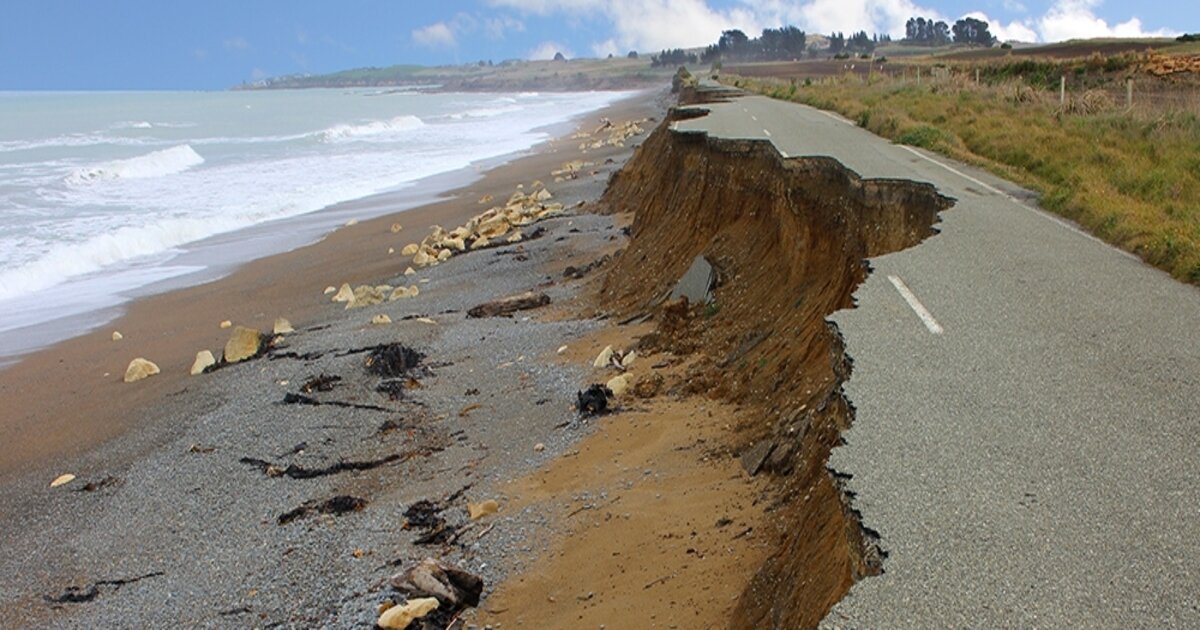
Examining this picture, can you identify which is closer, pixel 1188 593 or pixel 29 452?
pixel 1188 593

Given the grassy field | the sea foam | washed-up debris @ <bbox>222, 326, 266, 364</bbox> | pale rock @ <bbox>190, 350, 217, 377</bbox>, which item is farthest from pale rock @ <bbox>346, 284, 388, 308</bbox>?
the sea foam

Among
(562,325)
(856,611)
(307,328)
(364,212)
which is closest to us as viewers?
(856,611)

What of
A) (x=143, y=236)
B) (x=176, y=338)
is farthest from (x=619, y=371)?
(x=143, y=236)

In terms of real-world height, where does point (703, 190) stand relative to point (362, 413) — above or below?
above

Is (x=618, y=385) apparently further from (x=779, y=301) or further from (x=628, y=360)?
(x=779, y=301)

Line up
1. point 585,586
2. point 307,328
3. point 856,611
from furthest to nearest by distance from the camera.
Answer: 1. point 307,328
2. point 585,586
3. point 856,611

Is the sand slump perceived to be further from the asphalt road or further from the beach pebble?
the beach pebble

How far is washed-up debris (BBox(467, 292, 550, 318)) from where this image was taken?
14.7m

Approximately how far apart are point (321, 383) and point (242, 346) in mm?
2677

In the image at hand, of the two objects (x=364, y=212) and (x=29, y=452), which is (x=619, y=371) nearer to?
(x=29, y=452)

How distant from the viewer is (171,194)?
33438mm

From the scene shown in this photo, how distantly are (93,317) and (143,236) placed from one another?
314 inches

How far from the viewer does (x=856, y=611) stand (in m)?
3.72

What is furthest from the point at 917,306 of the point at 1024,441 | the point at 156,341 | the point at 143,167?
the point at 143,167
